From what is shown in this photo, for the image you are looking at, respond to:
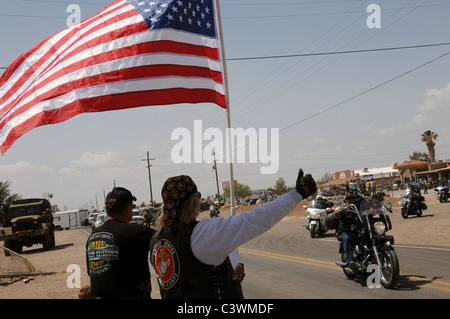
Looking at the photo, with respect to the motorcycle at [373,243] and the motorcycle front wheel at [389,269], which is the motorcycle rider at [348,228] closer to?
the motorcycle at [373,243]

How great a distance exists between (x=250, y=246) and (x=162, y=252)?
1668 centimetres

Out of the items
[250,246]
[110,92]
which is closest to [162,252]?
[110,92]

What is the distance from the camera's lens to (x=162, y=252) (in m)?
3.06

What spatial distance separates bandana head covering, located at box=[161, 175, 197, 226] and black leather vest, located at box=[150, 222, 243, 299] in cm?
10

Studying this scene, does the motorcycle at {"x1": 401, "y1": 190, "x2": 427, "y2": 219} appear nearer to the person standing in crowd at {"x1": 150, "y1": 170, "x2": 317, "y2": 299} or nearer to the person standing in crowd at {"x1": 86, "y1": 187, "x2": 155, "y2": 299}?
the person standing in crowd at {"x1": 86, "y1": 187, "x2": 155, "y2": 299}

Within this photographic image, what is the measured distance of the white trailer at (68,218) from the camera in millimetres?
72938

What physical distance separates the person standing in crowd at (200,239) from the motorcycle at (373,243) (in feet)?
19.8

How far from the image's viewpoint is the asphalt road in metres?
8.22

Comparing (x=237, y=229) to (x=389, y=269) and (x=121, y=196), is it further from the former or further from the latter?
(x=389, y=269)

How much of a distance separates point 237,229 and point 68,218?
77332 millimetres

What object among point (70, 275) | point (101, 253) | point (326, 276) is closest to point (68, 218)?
point (70, 275)

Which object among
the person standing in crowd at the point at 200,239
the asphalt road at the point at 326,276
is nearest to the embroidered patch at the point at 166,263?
the person standing in crowd at the point at 200,239

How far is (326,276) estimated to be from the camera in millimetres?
10328
